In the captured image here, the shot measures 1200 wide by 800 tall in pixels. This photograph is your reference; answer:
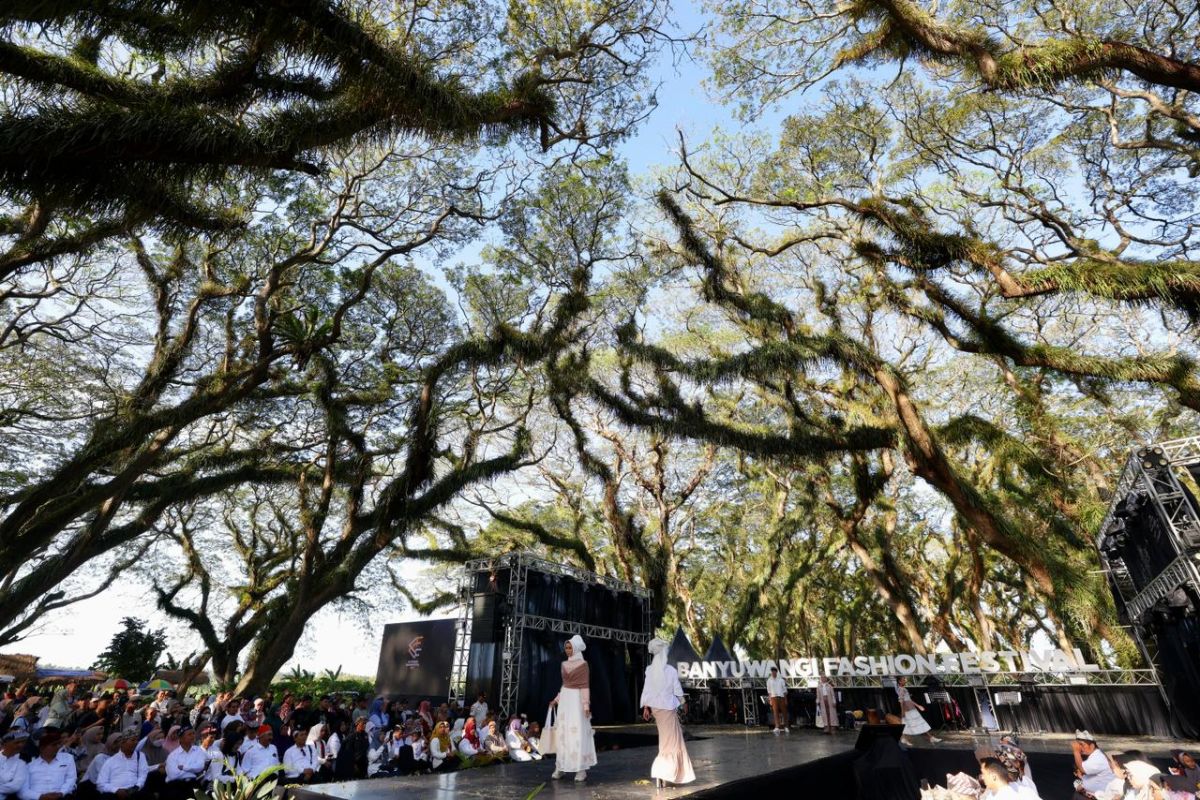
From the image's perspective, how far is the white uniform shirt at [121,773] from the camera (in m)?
5.07

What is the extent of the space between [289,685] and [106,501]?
18.4 m

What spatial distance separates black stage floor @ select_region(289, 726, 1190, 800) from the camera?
450 cm

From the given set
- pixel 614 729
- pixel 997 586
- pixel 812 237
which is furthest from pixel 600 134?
pixel 997 586

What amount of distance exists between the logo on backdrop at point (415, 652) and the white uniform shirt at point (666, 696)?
11.2 metres

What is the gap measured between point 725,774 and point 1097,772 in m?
3.33

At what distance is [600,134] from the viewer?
341 inches

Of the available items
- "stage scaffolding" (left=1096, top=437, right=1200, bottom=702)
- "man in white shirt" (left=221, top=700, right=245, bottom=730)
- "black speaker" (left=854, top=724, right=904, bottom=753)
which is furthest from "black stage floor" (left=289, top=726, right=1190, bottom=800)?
"man in white shirt" (left=221, top=700, right=245, bottom=730)

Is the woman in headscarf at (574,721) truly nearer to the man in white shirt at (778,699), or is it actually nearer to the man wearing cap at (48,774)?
the man wearing cap at (48,774)

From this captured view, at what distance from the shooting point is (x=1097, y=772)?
17.5ft

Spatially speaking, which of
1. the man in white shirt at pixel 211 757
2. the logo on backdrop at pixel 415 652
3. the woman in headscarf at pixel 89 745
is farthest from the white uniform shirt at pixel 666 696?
the logo on backdrop at pixel 415 652

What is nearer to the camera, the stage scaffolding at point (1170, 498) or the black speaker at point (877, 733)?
the stage scaffolding at point (1170, 498)

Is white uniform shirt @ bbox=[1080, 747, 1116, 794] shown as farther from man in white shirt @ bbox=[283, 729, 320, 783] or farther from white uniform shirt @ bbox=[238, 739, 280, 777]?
white uniform shirt @ bbox=[238, 739, 280, 777]

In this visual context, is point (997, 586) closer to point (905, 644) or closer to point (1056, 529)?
point (905, 644)

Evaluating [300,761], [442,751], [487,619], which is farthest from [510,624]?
[300,761]
